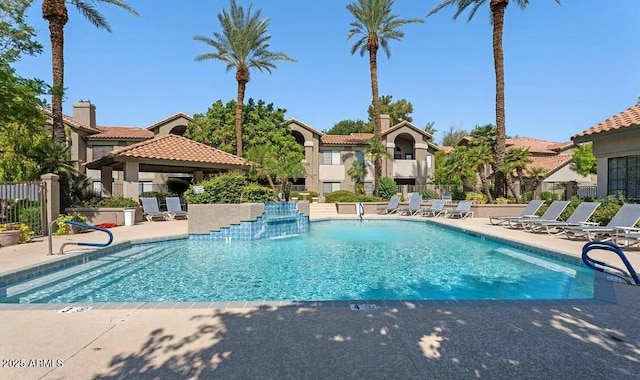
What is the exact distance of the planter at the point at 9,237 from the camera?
995 cm

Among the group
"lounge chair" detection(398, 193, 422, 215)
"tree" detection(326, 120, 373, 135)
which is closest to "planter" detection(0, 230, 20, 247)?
"lounge chair" detection(398, 193, 422, 215)

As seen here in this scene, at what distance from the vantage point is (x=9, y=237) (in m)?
10.1

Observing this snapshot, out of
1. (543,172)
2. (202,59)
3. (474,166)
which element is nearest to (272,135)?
(202,59)

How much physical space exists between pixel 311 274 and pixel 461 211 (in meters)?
14.2

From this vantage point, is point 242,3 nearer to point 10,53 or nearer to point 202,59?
point 202,59

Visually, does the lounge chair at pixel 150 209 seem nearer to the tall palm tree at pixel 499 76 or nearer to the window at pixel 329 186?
the tall palm tree at pixel 499 76

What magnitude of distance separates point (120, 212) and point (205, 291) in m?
11.4

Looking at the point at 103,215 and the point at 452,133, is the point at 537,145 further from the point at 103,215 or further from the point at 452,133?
the point at 103,215

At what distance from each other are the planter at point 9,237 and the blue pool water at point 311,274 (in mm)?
3272

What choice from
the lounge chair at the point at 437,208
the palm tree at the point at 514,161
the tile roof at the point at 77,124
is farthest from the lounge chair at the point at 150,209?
the palm tree at the point at 514,161

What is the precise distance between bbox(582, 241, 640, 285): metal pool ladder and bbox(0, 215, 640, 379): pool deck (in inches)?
35.5

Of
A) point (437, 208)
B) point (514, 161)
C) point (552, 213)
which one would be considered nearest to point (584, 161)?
point (514, 161)

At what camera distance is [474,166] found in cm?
2411

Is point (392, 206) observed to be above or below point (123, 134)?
below
